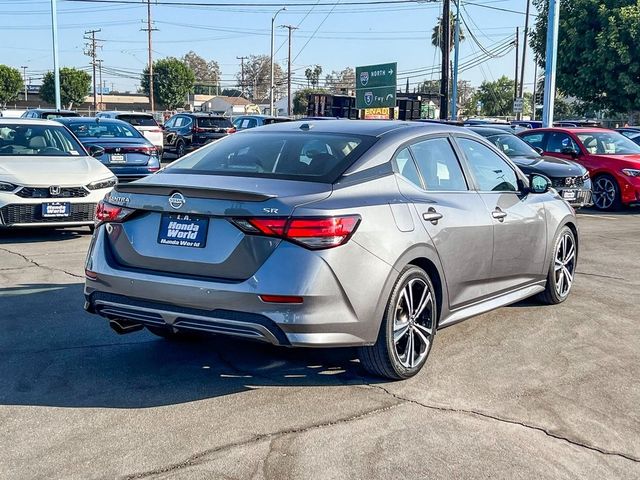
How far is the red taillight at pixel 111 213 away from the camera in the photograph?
4664 millimetres

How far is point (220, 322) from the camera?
14.0 ft

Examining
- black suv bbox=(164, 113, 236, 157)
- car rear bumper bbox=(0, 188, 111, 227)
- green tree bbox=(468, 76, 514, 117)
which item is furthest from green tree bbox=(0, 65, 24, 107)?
car rear bumper bbox=(0, 188, 111, 227)

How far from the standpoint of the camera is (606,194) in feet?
50.3

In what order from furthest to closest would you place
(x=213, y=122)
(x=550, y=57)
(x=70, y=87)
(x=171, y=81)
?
1. (x=171, y=81)
2. (x=70, y=87)
3. (x=213, y=122)
4. (x=550, y=57)

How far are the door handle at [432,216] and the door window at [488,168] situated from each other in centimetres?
87

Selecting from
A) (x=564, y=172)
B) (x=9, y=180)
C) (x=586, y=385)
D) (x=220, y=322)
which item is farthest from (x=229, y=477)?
(x=564, y=172)

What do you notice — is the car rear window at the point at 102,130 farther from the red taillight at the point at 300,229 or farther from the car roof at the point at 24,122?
the red taillight at the point at 300,229

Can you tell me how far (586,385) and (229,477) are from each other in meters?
2.48

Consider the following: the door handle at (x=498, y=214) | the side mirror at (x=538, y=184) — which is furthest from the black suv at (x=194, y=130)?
the door handle at (x=498, y=214)

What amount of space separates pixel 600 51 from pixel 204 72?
112208 mm

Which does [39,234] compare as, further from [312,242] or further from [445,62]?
[445,62]

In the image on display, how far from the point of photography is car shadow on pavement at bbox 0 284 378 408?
14.9ft

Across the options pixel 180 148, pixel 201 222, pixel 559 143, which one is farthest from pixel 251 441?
pixel 180 148

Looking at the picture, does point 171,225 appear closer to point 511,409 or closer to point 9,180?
point 511,409
